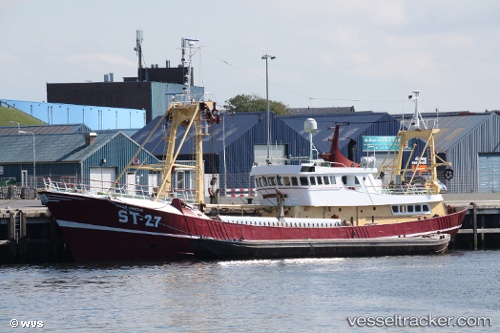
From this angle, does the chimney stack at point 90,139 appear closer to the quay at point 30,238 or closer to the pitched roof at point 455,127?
the quay at point 30,238

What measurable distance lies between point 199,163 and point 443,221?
40.8 ft

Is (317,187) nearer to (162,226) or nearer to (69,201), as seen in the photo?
(162,226)

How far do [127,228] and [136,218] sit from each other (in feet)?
Answer: 1.89

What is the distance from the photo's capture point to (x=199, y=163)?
162 feet

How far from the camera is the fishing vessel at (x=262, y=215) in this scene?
46156mm

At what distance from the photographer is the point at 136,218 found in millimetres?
45969

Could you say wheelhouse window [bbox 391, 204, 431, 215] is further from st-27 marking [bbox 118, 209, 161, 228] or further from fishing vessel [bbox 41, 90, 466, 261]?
st-27 marking [bbox 118, 209, 161, 228]

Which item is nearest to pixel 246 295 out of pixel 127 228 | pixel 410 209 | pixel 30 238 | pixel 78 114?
pixel 127 228

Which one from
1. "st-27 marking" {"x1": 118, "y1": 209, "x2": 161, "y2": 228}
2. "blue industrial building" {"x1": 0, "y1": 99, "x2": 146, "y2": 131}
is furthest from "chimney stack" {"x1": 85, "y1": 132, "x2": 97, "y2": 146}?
"blue industrial building" {"x1": 0, "y1": 99, "x2": 146, "y2": 131}


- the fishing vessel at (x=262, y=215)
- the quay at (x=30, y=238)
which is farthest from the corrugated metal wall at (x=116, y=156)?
the quay at (x=30, y=238)

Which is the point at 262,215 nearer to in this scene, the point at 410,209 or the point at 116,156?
Answer: the point at 410,209

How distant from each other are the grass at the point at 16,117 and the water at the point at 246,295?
67.3m

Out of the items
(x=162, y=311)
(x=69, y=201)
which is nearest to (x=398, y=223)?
(x=69, y=201)

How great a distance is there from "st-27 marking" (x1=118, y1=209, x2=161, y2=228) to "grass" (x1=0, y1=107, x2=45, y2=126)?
6679 centimetres
